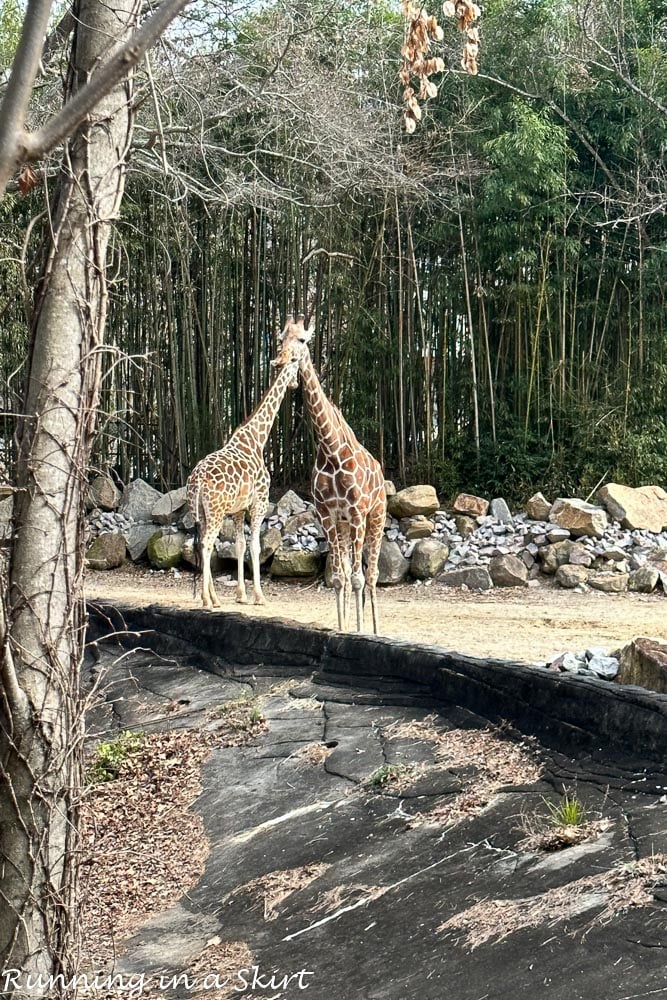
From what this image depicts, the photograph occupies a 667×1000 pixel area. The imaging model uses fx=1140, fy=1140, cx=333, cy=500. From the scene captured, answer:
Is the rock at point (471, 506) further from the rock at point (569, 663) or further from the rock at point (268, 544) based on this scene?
the rock at point (569, 663)

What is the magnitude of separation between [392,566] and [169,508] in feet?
8.90

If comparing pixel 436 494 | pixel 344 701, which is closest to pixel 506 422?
pixel 436 494

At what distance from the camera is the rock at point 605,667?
16.8 ft

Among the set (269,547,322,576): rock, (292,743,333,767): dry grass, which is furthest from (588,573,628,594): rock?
(292,743,333,767): dry grass

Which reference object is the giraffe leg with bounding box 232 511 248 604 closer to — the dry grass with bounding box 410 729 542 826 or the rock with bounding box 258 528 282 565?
the rock with bounding box 258 528 282 565

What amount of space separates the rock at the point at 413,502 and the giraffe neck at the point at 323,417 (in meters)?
3.45

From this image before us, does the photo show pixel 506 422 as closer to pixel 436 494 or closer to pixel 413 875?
pixel 436 494

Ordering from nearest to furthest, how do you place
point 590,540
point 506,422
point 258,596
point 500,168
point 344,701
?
point 344,701 < point 258,596 < point 590,540 < point 500,168 < point 506,422

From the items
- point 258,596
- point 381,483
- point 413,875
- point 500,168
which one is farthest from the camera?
point 500,168

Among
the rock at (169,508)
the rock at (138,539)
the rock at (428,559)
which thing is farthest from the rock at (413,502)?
the rock at (138,539)

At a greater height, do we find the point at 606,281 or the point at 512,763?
the point at 606,281

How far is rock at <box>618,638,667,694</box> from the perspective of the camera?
4.62 meters

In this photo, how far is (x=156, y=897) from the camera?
4.42m

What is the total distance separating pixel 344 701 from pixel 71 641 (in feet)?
9.65
